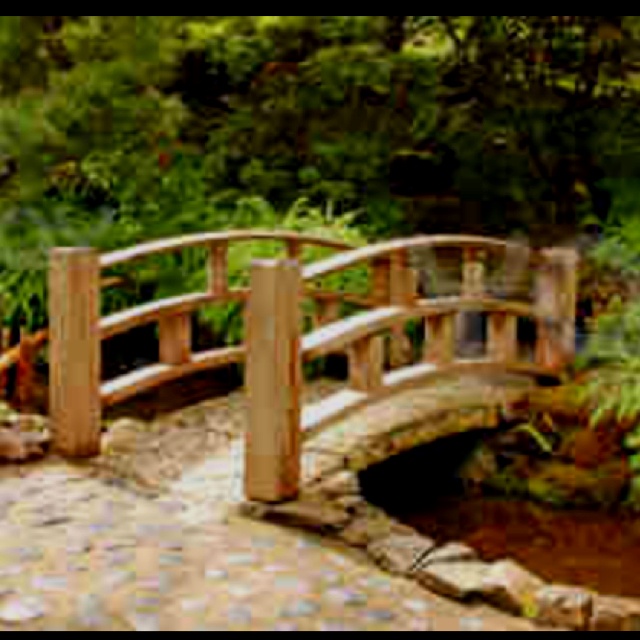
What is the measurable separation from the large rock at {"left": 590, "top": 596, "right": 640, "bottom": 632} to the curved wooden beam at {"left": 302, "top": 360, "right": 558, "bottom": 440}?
1.76 m

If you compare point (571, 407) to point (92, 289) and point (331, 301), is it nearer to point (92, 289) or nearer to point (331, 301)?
point (331, 301)

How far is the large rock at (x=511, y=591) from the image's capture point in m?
4.09

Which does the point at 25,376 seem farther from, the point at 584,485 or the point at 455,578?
the point at 455,578

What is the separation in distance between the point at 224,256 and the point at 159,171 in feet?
9.39

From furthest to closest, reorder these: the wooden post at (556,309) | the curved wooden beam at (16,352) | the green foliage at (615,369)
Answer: the curved wooden beam at (16,352), the wooden post at (556,309), the green foliage at (615,369)

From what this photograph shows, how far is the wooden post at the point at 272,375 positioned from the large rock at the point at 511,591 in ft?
3.89

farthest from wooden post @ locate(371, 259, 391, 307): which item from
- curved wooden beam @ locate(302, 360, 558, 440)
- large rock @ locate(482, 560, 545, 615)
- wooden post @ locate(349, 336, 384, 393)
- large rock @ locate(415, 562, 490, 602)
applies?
large rock @ locate(482, 560, 545, 615)

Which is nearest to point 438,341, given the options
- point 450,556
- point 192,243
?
point 192,243

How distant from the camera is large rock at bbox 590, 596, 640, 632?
4.04 m

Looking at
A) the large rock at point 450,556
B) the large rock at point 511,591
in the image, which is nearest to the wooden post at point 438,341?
the large rock at point 450,556

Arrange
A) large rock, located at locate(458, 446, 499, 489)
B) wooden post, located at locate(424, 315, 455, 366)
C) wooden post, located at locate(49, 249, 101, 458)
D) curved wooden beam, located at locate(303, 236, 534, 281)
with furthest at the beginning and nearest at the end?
large rock, located at locate(458, 446, 499, 489) → wooden post, located at locate(424, 315, 455, 366) → curved wooden beam, located at locate(303, 236, 534, 281) → wooden post, located at locate(49, 249, 101, 458)

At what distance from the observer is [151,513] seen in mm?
4762

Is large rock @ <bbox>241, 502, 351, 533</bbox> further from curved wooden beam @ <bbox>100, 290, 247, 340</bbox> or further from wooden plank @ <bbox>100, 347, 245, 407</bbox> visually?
curved wooden beam @ <bbox>100, 290, 247, 340</bbox>

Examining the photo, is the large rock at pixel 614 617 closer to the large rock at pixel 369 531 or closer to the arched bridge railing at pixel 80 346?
the large rock at pixel 369 531
